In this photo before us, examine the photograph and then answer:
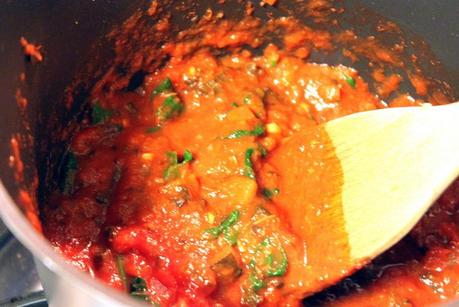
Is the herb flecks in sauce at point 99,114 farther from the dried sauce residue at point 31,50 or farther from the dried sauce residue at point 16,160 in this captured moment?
the dried sauce residue at point 16,160

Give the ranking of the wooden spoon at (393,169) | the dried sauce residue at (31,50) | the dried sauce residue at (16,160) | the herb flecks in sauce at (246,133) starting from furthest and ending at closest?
the herb flecks in sauce at (246,133) → the wooden spoon at (393,169) → the dried sauce residue at (31,50) → the dried sauce residue at (16,160)

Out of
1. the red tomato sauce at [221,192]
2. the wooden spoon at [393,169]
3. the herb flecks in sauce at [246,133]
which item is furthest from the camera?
the herb flecks in sauce at [246,133]

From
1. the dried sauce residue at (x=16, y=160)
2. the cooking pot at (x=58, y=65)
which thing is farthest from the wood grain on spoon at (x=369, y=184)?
the dried sauce residue at (x=16, y=160)

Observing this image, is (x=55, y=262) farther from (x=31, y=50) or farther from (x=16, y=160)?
(x=31, y=50)

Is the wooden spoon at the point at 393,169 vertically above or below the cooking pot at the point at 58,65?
below

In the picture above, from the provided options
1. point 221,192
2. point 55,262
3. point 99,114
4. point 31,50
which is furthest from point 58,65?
point 55,262

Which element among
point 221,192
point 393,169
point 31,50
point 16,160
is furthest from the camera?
point 221,192

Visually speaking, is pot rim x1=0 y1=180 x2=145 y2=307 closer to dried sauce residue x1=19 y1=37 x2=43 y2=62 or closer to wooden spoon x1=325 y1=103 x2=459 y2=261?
dried sauce residue x1=19 y1=37 x2=43 y2=62
